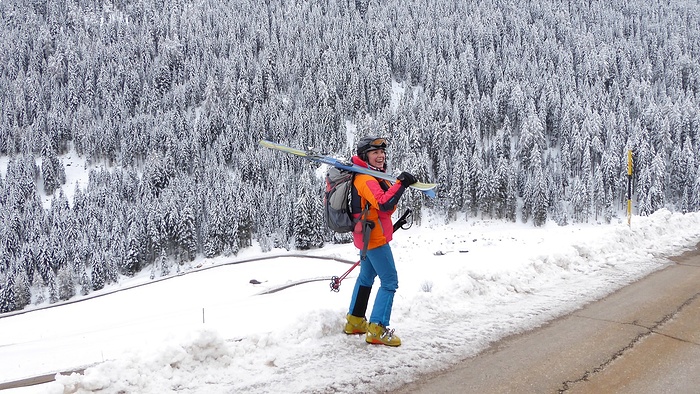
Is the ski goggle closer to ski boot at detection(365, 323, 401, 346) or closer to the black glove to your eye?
the black glove

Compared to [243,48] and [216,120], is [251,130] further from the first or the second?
[243,48]

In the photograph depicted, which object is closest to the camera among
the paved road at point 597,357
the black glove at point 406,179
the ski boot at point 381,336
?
the paved road at point 597,357

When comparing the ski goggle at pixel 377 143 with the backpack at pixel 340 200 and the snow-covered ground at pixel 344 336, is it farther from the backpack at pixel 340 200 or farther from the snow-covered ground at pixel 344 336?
the snow-covered ground at pixel 344 336

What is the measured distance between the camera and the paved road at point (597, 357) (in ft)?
13.3

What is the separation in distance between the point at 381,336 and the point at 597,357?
2.42 m

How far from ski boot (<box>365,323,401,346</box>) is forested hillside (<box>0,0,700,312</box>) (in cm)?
7176

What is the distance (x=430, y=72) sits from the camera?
413 ft

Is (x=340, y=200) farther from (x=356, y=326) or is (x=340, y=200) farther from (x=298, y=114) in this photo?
(x=298, y=114)

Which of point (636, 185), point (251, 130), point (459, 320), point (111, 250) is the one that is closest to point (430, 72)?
point (251, 130)

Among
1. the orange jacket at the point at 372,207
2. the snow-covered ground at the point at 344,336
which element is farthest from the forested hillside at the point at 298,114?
the orange jacket at the point at 372,207

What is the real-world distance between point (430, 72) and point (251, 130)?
55868 mm

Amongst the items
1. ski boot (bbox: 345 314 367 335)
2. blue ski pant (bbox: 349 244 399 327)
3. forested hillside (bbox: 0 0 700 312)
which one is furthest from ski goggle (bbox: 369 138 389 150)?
forested hillside (bbox: 0 0 700 312)

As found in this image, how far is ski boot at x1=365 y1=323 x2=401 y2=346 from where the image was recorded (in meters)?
5.01

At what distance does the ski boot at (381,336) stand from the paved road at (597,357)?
0.78 metres
